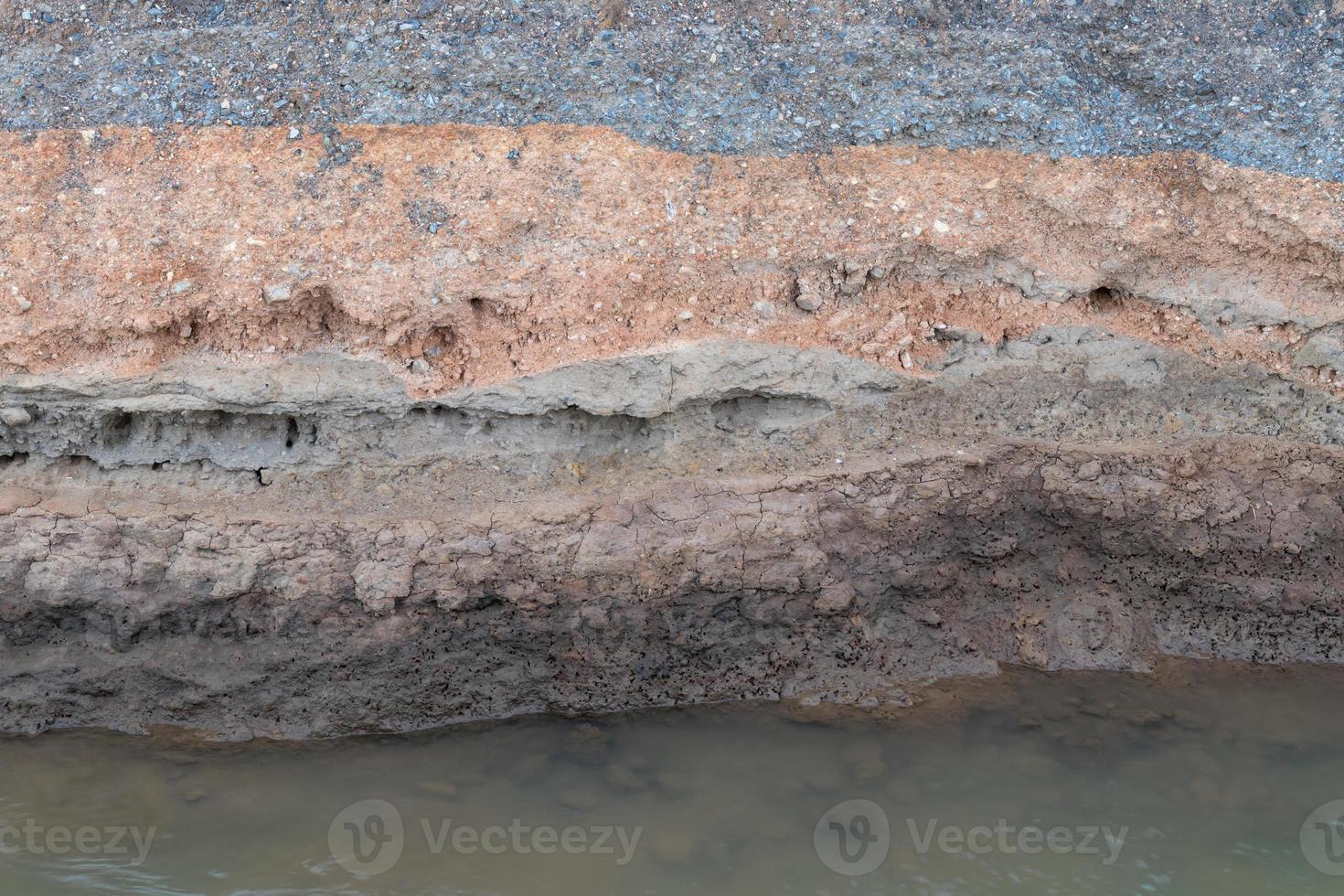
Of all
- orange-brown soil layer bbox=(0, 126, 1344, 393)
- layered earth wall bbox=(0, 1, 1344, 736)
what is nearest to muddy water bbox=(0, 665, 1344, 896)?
layered earth wall bbox=(0, 1, 1344, 736)

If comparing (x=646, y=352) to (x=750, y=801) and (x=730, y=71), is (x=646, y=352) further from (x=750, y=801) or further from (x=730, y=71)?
(x=750, y=801)

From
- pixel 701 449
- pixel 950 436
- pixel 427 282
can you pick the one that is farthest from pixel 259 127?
pixel 950 436

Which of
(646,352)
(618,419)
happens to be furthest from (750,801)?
(646,352)

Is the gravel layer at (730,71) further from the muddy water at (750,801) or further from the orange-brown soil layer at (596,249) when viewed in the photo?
the muddy water at (750,801)

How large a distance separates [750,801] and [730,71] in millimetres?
2836

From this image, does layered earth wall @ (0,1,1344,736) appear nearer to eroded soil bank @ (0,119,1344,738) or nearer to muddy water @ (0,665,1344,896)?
eroded soil bank @ (0,119,1344,738)

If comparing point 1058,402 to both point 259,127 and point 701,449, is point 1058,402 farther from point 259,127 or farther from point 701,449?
point 259,127

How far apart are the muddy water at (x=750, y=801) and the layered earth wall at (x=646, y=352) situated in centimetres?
17

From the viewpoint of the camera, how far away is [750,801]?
4.52 metres

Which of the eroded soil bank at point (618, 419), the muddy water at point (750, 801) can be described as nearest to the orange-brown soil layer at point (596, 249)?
the eroded soil bank at point (618, 419)

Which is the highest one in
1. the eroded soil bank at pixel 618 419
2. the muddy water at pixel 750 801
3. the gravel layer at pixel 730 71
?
the gravel layer at pixel 730 71

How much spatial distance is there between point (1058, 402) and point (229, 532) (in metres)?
3.28

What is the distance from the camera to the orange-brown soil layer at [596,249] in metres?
4.39

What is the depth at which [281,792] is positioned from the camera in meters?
4.57
